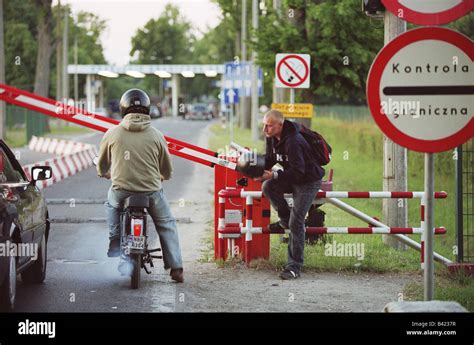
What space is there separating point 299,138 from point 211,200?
10266 mm

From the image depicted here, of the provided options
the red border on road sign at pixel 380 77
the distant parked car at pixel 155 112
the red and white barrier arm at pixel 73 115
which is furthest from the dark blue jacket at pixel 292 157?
the distant parked car at pixel 155 112

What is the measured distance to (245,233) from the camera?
1133 cm

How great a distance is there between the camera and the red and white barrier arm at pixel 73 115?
11.1 m

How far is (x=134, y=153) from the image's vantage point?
10258 mm

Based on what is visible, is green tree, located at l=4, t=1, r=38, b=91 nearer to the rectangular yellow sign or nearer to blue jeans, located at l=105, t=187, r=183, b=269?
the rectangular yellow sign

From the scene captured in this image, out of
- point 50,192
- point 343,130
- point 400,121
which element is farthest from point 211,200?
point 343,130

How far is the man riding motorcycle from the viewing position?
33.7 ft

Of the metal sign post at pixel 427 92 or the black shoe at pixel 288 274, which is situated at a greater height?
the metal sign post at pixel 427 92

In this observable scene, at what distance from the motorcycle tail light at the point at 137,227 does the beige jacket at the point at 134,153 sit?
0.35 meters

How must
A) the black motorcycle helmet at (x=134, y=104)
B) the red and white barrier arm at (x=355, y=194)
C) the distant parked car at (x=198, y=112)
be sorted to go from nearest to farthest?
1. the black motorcycle helmet at (x=134, y=104)
2. the red and white barrier arm at (x=355, y=194)
3. the distant parked car at (x=198, y=112)

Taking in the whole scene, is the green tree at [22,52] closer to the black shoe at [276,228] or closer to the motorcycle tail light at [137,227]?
the black shoe at [276,228]

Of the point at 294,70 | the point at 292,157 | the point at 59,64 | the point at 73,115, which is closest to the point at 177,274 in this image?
the point at 292,157

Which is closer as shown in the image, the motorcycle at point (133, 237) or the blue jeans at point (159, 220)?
the motorcycle at point (133, 237)
